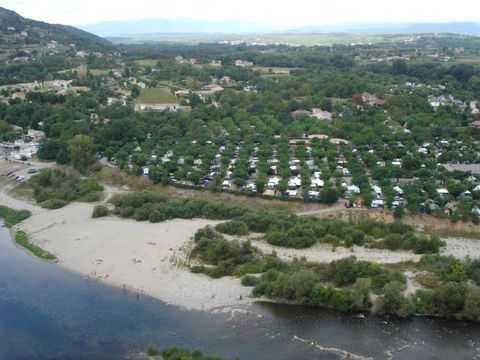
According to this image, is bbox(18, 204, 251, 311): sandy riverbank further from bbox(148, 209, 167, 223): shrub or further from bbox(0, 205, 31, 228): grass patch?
bbox(0, 205, 31, 228): grass patch

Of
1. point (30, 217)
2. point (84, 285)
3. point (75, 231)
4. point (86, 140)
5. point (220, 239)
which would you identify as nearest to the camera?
point (84, 285)

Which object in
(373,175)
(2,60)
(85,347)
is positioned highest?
(2,60)

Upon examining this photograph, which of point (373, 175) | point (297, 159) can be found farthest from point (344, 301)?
point (297, 159)

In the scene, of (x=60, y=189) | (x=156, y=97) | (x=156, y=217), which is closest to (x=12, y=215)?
(x=60, y=189)

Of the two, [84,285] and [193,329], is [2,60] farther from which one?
[193,329]

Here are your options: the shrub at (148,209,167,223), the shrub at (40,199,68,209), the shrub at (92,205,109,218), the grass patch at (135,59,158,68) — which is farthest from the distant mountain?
the shrub at (148,209,167,223)

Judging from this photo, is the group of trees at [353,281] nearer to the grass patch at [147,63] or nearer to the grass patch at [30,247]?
the grass patch at [30,247]
